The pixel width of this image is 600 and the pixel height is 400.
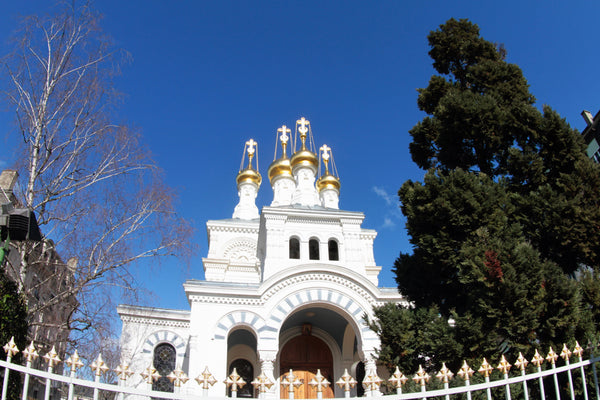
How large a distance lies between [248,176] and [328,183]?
5875mm

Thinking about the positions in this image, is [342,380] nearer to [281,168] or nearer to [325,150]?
[281,168]

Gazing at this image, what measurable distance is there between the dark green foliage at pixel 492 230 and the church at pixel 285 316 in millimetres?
3231

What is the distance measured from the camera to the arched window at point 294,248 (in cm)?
2011

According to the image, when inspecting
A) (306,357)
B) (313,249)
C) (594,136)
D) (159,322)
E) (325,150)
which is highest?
(325,150)

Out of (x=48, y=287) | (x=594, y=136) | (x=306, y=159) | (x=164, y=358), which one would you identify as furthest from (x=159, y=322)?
(x=594, y=136)

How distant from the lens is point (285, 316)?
Answer: 16.0 meters

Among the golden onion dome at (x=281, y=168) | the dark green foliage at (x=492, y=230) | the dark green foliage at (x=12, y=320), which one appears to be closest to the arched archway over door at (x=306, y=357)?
the dark green foliage at (x=492, y=230)

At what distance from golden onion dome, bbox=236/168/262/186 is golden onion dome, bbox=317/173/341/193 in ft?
15.4

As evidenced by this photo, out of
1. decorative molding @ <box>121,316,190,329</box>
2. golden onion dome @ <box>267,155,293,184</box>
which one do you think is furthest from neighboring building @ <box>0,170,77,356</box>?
golden onion dome @ <box>267,155,293,184</box>

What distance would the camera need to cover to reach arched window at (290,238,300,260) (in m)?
20.1

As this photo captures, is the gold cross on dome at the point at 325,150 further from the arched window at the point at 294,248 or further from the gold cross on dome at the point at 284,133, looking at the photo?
the arched window at the point at 294,248

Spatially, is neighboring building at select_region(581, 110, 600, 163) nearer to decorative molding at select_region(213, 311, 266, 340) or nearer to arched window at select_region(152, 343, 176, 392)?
decorative molding at select_region(213, 311, 266, 340)

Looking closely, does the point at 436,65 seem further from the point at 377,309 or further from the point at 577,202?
the point at 377,309

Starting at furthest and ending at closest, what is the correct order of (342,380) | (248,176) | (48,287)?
(248,176)
(48,287)
(342,380)
